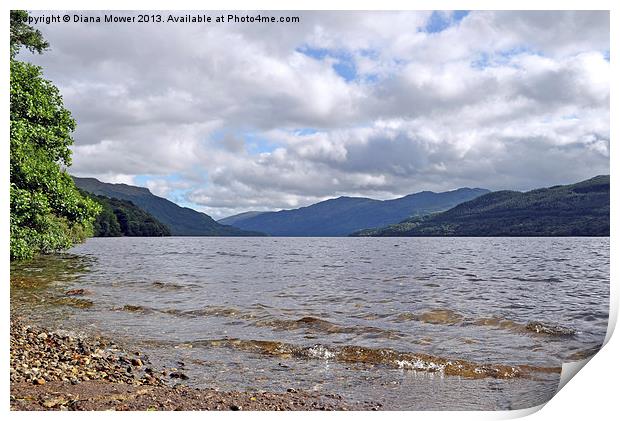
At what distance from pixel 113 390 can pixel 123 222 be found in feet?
270

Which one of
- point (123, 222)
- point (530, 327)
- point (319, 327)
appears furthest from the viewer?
point (123, 222)

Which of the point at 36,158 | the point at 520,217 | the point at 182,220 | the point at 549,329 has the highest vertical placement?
the point at 520,217

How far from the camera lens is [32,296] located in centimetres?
1716

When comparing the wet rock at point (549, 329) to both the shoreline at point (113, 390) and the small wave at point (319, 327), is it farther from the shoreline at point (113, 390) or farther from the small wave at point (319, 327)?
the shoreline at point (113, 390)

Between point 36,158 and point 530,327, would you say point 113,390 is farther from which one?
point 530,327

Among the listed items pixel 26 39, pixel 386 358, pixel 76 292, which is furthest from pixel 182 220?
pixel 386 358

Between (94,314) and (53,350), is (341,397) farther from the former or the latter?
(94,314)

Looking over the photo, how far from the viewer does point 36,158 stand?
1356 centimetres

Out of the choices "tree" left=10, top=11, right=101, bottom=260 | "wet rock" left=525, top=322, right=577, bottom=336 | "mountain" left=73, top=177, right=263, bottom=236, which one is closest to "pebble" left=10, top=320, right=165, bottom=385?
"tree" left=10, top=11, right=101, bottom=260

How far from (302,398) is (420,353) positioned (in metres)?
3.99

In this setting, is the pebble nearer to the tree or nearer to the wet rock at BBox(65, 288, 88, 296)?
the tree

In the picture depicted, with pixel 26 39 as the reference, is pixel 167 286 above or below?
below

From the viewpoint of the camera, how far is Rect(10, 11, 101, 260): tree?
39.0 feet
